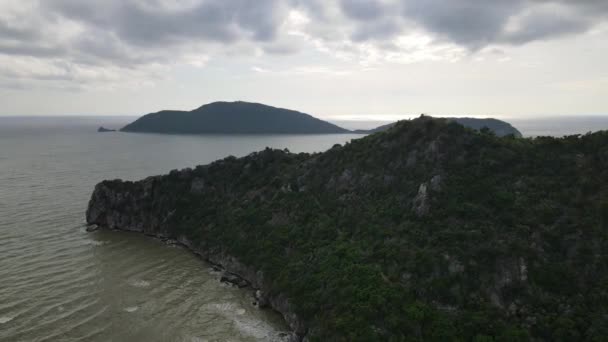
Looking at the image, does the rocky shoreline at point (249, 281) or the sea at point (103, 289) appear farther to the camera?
the rocky shoreline at point (249, 281)

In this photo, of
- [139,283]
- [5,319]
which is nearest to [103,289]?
[139,283]

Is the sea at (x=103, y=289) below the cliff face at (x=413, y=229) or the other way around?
below

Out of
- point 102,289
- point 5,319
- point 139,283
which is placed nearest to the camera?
point 5,319

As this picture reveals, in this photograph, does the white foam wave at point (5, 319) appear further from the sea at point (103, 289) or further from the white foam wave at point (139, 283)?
the white foam wave at point (139, 283)

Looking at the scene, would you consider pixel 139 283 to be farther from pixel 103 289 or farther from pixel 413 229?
pixel 413 229

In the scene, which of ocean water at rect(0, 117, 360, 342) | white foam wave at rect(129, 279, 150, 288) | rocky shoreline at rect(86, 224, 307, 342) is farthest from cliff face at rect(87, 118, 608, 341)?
white foam wave at rect(129, 279, 150, 288)

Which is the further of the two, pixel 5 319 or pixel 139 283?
pixel 139 283

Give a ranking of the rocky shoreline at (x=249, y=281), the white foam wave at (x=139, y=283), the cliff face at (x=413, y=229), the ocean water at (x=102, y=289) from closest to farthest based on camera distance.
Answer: the cliff face at (x=413, y=229)
the ocean water at (x=102, y=289)
the rocky shoreline at (x=249, y=281)
the white foam wave at (x=139, y=283)

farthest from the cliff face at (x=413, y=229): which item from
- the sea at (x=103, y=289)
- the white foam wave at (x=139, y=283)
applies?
the white foam wave at (x=139, y=283)
